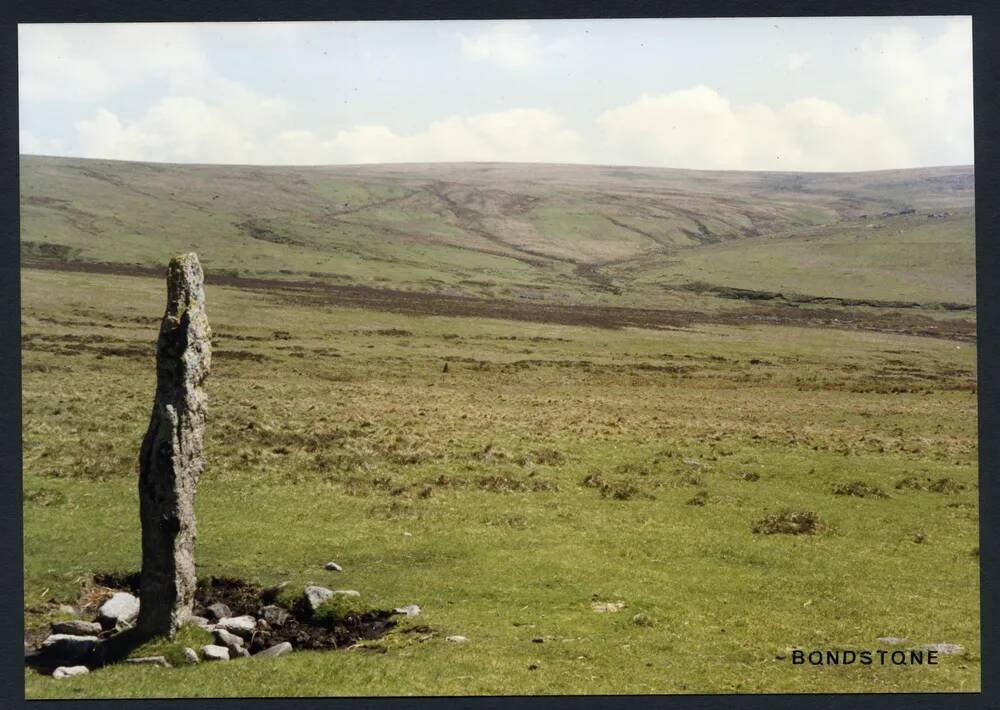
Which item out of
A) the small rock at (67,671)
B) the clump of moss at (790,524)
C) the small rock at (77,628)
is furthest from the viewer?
the clump of moss at (790,524)

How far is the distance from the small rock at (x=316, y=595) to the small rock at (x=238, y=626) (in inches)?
57.2

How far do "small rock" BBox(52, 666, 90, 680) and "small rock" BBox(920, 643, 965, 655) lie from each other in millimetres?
18792

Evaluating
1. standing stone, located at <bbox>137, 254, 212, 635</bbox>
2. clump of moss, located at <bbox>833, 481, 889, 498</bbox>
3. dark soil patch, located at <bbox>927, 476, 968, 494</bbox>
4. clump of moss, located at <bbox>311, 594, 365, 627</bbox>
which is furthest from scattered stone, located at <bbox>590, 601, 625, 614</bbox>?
dark soil patch, located at <bbox>927, 476, 968, 494</bbox>

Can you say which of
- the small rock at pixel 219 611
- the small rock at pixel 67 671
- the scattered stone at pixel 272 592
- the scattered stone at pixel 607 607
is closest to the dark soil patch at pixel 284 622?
the scattered stone at pixel 272 592

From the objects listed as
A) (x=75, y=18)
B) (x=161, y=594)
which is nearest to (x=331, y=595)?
(x=161, y=594)

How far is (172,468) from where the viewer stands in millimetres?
19125

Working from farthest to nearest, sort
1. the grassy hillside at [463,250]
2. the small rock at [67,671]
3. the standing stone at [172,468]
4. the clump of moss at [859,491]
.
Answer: the grassy hillside at [463,250] → the clump of moss at [859,491] → the standing stone at [172,468] → the small rock at [67,671]

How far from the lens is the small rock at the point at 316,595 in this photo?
20.8 meters

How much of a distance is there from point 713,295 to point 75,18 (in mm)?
123197

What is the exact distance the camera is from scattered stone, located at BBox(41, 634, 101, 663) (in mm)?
18797

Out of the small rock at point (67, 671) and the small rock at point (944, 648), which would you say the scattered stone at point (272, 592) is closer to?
the small rock at point (67, 671)

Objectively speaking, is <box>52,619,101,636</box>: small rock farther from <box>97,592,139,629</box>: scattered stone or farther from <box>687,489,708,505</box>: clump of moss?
<box>687,489,708,505</box>: clump of moss

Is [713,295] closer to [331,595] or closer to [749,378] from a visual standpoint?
[749,378]

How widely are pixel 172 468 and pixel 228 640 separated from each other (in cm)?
408
